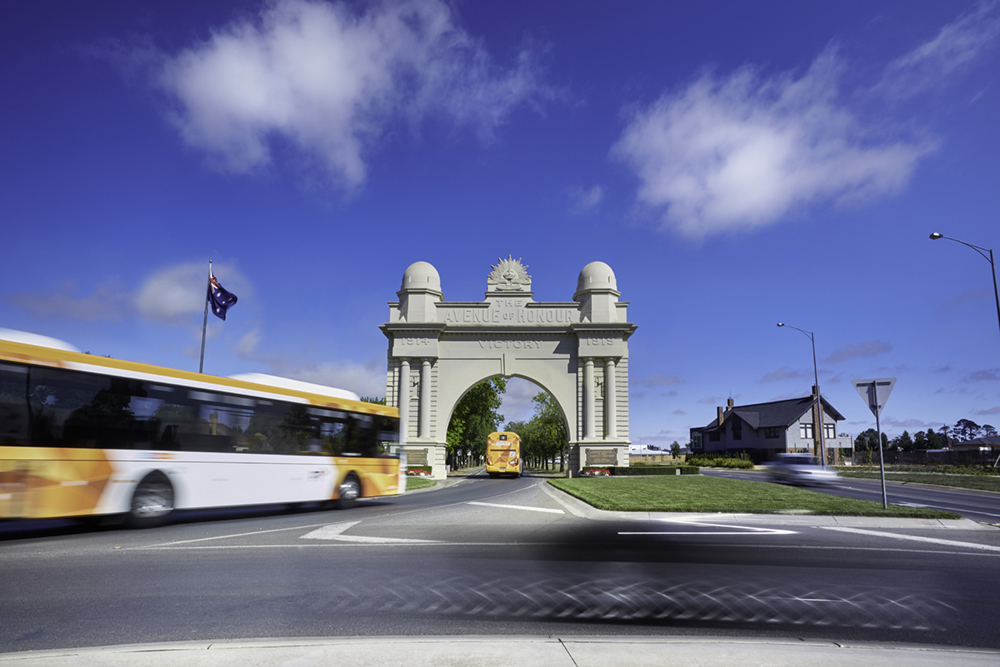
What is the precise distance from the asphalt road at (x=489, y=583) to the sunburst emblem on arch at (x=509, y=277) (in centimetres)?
3218

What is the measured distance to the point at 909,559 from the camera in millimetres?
8930

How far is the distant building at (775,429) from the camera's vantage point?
67.2 m

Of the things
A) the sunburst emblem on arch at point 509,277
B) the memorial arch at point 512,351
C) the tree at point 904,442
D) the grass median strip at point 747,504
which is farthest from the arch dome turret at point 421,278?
the tree at point 904,442

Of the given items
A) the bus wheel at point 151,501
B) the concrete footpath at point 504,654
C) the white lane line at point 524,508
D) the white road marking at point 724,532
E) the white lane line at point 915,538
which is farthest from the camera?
the white lane line at point 524,508

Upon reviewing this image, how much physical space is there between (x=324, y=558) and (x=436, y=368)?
112ft

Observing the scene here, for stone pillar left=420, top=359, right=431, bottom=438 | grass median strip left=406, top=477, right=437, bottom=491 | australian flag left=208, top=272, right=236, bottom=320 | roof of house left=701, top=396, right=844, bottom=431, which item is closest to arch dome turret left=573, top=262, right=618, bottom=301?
stone pillar left=420, top=359, right=431, bottom=438

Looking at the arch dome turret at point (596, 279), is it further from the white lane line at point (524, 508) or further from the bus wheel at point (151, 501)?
the bus wheel at point (151, 501)

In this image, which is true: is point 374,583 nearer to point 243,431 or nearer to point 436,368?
point 243,431

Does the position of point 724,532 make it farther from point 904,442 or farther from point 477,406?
point 904,442

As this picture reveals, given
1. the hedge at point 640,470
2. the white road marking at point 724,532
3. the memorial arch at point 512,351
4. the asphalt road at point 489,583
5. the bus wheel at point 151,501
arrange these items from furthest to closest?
the memorial arch at point 512,351
the hedge at point 640,470
the bus wheel at point 151,501
the white road marking at point 724,532
the asphalt road at point 489,583

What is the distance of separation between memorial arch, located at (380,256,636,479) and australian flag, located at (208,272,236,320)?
14.2 m

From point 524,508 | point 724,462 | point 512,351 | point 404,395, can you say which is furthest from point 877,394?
point 724,462

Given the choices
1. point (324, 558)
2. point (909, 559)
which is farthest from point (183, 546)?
point (909, 559)

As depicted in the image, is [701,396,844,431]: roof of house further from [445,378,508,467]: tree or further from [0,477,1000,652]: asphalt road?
[0,477,1000,652]: asphalt road
